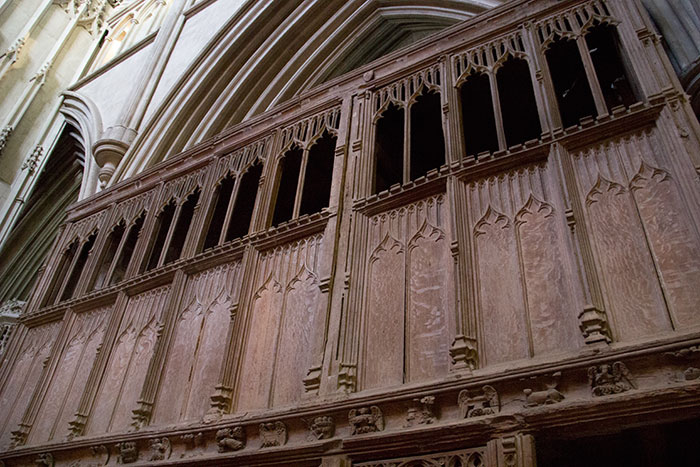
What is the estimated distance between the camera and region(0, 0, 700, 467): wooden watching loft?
316cm

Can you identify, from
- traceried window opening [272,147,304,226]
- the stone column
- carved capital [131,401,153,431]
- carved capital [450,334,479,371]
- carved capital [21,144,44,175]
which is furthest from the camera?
carved capital [21,144,44,175]

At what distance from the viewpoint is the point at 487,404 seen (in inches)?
126

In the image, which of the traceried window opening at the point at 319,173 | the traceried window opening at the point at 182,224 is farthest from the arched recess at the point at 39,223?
the traceried window opening at the point at 319,173

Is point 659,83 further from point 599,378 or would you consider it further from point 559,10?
point 599,378

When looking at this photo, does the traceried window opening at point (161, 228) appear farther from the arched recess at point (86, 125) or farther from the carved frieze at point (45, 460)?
the arched recess at point (86, 125)

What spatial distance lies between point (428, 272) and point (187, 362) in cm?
231

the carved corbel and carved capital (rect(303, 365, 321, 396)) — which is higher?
carved capital (rect(303, 365, 321, 396))

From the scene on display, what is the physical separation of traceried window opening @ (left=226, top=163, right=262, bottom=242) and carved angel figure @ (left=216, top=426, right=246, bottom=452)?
251cm

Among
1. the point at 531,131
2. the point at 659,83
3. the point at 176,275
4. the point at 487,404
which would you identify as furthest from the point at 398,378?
the point at 531,131

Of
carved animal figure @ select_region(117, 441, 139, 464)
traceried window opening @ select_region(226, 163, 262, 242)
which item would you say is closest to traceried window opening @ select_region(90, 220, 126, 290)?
traceried window opening @ select_region(226, 163, 262, 242)

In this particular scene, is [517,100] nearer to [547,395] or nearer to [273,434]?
[547,395]

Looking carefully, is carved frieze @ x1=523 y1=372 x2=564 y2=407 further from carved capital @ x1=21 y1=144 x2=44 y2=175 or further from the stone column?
carved capital @ x1=21 y1=144 x2=44 y2=175

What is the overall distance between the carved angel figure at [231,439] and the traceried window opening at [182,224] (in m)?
3.08

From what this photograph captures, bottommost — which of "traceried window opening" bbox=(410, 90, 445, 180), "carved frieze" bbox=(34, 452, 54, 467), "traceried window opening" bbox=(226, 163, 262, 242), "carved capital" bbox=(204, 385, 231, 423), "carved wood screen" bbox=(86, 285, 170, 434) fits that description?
"carved frieze" bbox=(34, 452, 54, 467)
